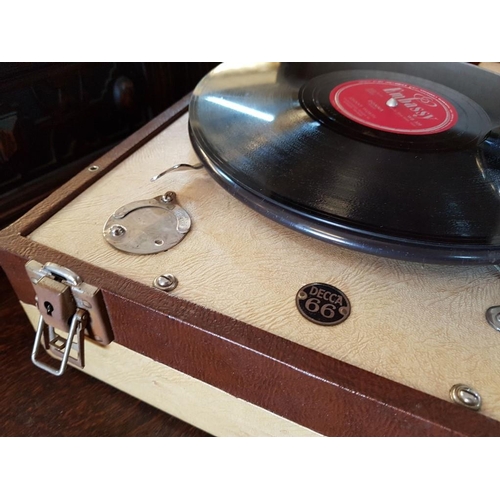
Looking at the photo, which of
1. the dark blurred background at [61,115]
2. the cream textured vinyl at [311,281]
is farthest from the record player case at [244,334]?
the dark blurred background at [61,115]

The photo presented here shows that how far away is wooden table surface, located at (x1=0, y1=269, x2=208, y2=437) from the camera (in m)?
0.69

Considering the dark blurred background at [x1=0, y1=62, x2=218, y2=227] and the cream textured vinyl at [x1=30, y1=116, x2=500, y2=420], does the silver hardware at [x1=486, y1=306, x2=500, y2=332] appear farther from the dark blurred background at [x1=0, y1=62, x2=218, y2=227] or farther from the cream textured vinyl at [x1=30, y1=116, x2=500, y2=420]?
the dark blurred background at [x1=0, y1=62, x2=218, y2=227]

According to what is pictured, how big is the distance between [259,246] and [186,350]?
0.56ft

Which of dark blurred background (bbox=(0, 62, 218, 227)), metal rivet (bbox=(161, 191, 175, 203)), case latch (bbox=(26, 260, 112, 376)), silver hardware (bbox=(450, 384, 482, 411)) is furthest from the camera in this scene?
dark blurred background (bbox=(0, 62, 218, 227))

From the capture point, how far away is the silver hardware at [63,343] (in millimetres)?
597

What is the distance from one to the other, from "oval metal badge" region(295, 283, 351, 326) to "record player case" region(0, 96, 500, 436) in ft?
0.04

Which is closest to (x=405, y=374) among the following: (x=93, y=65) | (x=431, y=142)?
(x=431, y=142)

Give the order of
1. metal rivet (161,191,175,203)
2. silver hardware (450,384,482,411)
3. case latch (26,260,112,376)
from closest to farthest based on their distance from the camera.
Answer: silver hardware (450,384,482,411) → case latch (26,260,112,376) → metal rivet (161,191,175,203)

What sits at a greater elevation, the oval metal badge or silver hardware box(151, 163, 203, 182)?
silver hardware box(151, 163, 203, 182)

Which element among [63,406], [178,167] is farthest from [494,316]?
[63,406]

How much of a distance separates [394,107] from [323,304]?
1.45ft

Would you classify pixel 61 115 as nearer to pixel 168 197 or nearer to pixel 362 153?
pixel 168 197

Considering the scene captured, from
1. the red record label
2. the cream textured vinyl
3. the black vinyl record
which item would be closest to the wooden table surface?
the cream textured vinyl

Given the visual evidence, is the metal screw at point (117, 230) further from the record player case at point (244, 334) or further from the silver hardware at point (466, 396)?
the silver hardware at point (466, 396)
